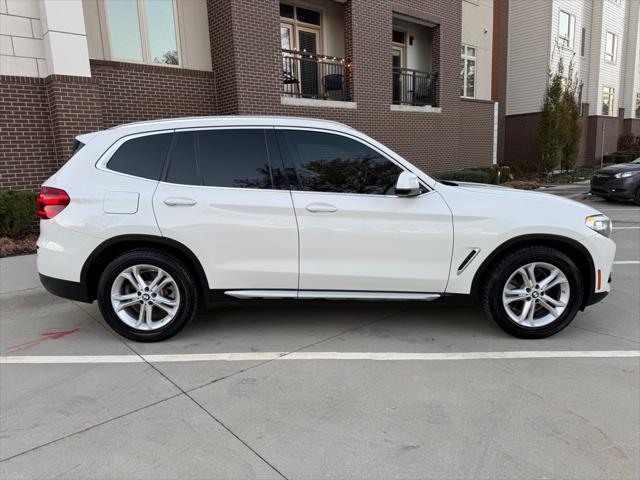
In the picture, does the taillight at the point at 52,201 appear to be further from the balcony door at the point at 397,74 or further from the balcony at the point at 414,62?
the balcony at the point at 414,62

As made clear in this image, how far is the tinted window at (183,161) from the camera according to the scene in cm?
407

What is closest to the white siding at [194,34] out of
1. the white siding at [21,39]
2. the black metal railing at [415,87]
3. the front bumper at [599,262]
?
the white siding at [21,39]

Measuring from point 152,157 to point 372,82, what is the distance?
10.8 m

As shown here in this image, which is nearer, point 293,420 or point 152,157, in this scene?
point 293,420

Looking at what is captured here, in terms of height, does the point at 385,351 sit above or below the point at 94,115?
below

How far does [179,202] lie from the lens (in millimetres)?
3984

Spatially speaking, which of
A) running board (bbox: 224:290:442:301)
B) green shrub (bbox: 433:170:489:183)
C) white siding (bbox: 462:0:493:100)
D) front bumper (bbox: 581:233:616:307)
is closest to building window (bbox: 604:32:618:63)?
white siding (bbox: 462:0:493:100)

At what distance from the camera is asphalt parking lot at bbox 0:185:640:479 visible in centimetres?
260

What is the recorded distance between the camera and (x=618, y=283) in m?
6.02

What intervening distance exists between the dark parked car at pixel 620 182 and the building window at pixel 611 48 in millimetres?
19521

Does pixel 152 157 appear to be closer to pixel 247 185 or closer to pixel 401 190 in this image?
pixel 247 185

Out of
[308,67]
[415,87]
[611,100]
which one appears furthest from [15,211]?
[611,100]

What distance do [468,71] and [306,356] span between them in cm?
1803

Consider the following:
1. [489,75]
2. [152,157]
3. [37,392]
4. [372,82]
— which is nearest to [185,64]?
[372,82]
